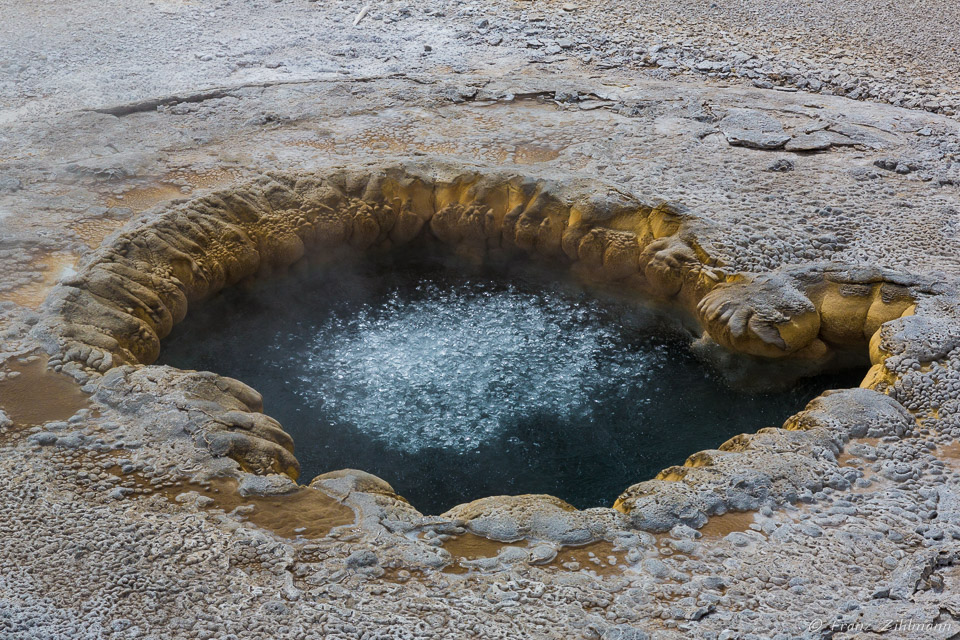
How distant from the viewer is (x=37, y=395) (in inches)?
124

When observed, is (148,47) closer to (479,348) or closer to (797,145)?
(479,348)

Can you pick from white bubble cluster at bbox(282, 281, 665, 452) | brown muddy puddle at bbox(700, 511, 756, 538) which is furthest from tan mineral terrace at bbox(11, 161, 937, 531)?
white bubble cluster at bbox(282, 281, 665, 452)

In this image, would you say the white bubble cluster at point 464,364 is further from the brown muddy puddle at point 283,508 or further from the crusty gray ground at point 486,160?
the brown muddy puddle at point 283,508

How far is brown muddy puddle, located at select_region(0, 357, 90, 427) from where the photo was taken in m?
3.05

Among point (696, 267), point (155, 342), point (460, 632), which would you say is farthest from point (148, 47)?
point (460, 632)

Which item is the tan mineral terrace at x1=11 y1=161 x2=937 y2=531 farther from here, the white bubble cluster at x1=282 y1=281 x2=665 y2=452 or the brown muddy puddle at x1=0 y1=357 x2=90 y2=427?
the white bubble cluster at x1=282 y1=281 x2=665 y2=452

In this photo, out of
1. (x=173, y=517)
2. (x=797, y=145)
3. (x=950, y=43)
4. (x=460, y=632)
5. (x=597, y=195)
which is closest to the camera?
(x=460, y=632)

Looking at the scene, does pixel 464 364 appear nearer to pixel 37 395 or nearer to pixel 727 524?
pixel 727 524

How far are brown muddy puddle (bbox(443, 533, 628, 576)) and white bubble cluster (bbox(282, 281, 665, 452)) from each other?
1021 mm

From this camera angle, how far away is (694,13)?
6938 millimetres

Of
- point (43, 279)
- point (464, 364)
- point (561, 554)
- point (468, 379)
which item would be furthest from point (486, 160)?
point (561, 554)

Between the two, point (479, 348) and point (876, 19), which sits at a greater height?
point (876, 19)

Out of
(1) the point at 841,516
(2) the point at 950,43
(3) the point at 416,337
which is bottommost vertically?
(3) the point at 416,337

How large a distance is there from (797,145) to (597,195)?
53.7 inches
